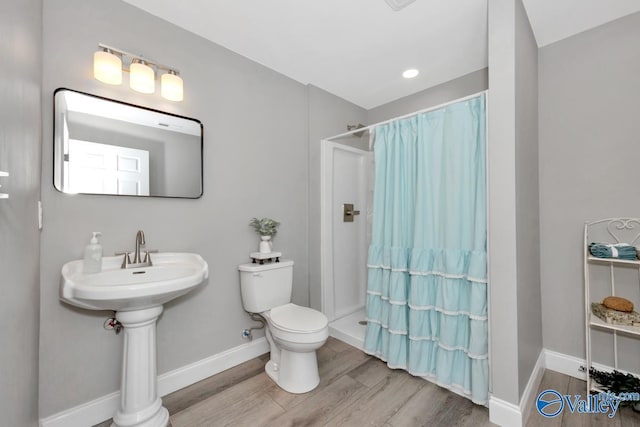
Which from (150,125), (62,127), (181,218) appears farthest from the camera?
(181,218)

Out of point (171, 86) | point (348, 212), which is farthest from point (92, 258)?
point (348, 212)

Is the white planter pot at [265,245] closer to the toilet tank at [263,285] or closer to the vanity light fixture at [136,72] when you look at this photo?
the toilet tank at [263,285]

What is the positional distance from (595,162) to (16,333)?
10.0 ft

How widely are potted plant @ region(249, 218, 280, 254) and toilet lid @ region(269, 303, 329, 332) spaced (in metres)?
0.46

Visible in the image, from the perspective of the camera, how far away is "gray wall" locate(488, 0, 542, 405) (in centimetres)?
141

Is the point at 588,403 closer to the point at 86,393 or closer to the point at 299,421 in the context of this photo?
the point at 299,421

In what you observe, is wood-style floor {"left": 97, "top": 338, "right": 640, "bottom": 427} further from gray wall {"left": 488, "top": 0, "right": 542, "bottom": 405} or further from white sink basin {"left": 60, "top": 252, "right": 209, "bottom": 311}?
white sink basin {"left": 60, "top": 252, "right": 209, "bottom": 311}

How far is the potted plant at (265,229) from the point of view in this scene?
2075 millimetres

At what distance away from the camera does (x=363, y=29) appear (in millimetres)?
1840

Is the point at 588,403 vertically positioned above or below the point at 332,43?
below

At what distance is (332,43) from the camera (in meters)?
1.98

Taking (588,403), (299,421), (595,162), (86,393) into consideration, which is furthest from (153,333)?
(595,162)

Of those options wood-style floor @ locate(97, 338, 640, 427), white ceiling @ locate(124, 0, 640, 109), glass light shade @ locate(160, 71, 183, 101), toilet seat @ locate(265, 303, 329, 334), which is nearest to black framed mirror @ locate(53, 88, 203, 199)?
glass light shade @ locate(160, 71, 183, 101)

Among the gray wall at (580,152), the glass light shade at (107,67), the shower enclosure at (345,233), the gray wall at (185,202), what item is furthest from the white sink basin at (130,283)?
the gray wall at (580,152)
